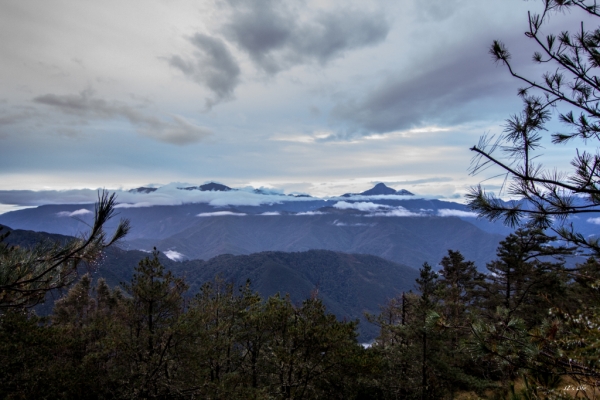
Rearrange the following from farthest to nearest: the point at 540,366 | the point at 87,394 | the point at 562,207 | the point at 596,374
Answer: the point at 87,394 → the point at 562,207 → the point at 540,366 → the point at 596,374

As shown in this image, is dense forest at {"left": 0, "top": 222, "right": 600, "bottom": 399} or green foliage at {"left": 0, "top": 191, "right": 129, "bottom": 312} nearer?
green foliage at {"left": 0, "top": 191, "right": 129, "bottom": 312}

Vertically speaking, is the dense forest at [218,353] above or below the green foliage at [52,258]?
below

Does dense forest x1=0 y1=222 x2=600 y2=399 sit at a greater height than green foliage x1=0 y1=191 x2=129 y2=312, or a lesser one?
lesser

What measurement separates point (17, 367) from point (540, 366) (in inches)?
605

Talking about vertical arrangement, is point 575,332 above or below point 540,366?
above

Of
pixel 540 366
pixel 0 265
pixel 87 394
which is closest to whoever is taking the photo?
pixel 540 366

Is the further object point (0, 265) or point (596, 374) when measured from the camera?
point (0, 265)

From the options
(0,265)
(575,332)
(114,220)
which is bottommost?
(575,332)

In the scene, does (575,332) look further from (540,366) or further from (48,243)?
(48,243)

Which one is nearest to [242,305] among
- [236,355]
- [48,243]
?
[236,355]

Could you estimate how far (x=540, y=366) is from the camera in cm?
388

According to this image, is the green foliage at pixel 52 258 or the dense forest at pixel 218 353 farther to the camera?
the dense forest at pixel 218 353

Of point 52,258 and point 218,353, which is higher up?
point 52,258

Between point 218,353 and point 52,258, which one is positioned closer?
point 52,258
